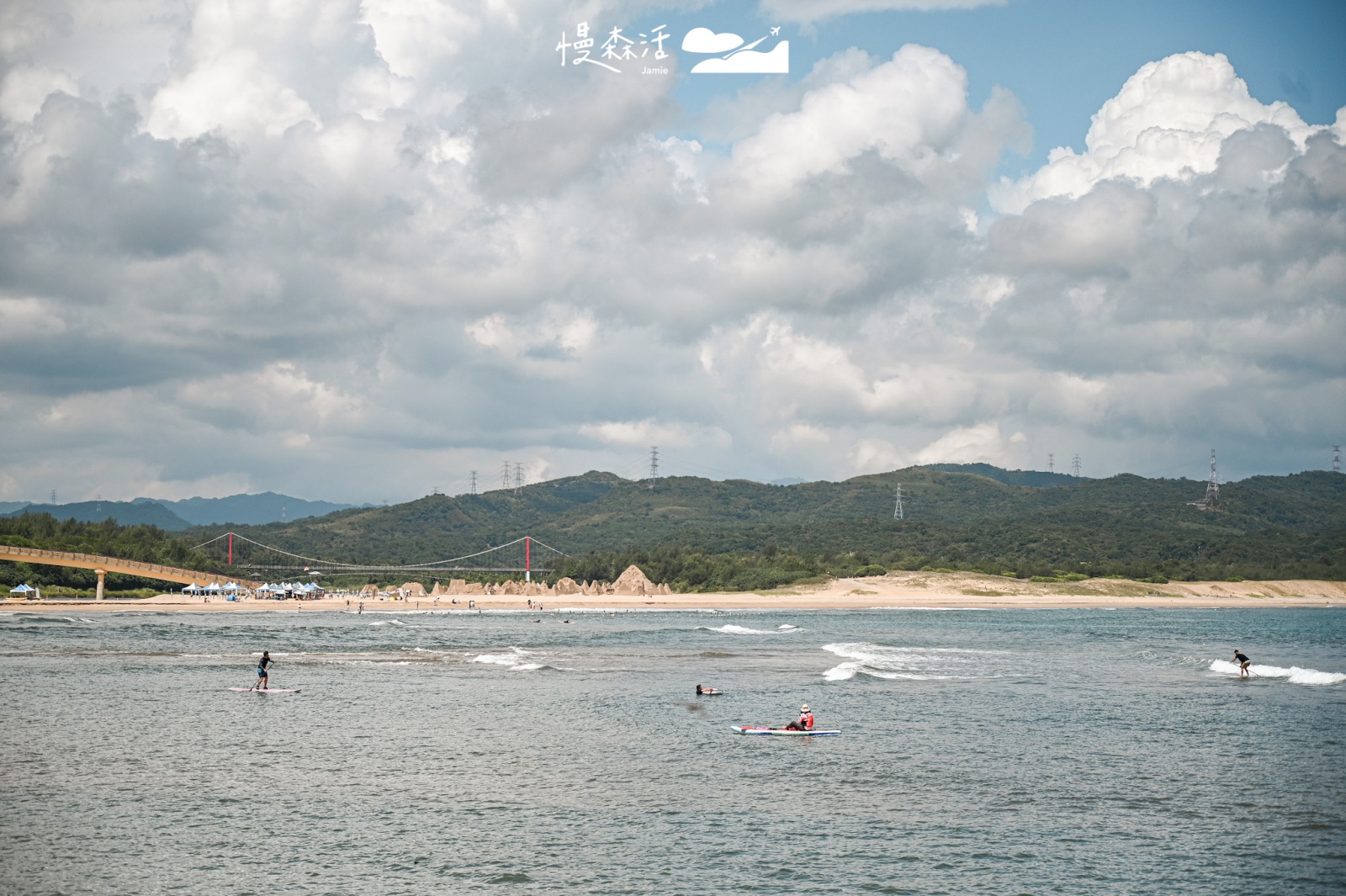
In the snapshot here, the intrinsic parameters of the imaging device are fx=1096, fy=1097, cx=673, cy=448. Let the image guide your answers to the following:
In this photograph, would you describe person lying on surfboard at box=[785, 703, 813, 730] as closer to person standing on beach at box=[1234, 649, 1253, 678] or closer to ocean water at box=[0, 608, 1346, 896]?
ocean water at box=[0, 608, 1346, 896]

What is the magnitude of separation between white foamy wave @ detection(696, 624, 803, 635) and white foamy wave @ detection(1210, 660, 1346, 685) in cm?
3726

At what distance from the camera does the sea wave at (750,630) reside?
89.1 meters

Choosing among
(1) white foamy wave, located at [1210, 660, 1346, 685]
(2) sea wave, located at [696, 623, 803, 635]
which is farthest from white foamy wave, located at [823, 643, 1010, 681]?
(2) sea wave, located at [696, 623, 803, 635]

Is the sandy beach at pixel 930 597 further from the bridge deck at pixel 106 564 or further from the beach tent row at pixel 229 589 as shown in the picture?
the bridge deck at pixel 106 564

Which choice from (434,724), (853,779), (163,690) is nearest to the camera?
(853,779)

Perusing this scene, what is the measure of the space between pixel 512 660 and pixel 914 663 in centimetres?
2237

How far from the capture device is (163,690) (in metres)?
46.6

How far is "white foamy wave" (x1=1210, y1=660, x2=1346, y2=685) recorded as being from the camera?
5091 cm

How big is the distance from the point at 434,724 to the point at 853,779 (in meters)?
15.6

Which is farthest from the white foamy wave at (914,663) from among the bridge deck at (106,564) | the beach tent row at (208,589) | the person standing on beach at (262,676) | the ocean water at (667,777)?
the bridge deck at (106,564)

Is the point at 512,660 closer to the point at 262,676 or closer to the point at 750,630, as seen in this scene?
the point at 262,676

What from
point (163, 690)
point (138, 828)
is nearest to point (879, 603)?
point (163, 690)

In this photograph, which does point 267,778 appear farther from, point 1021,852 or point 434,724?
point 1021,852

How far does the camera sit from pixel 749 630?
92.6 meters
